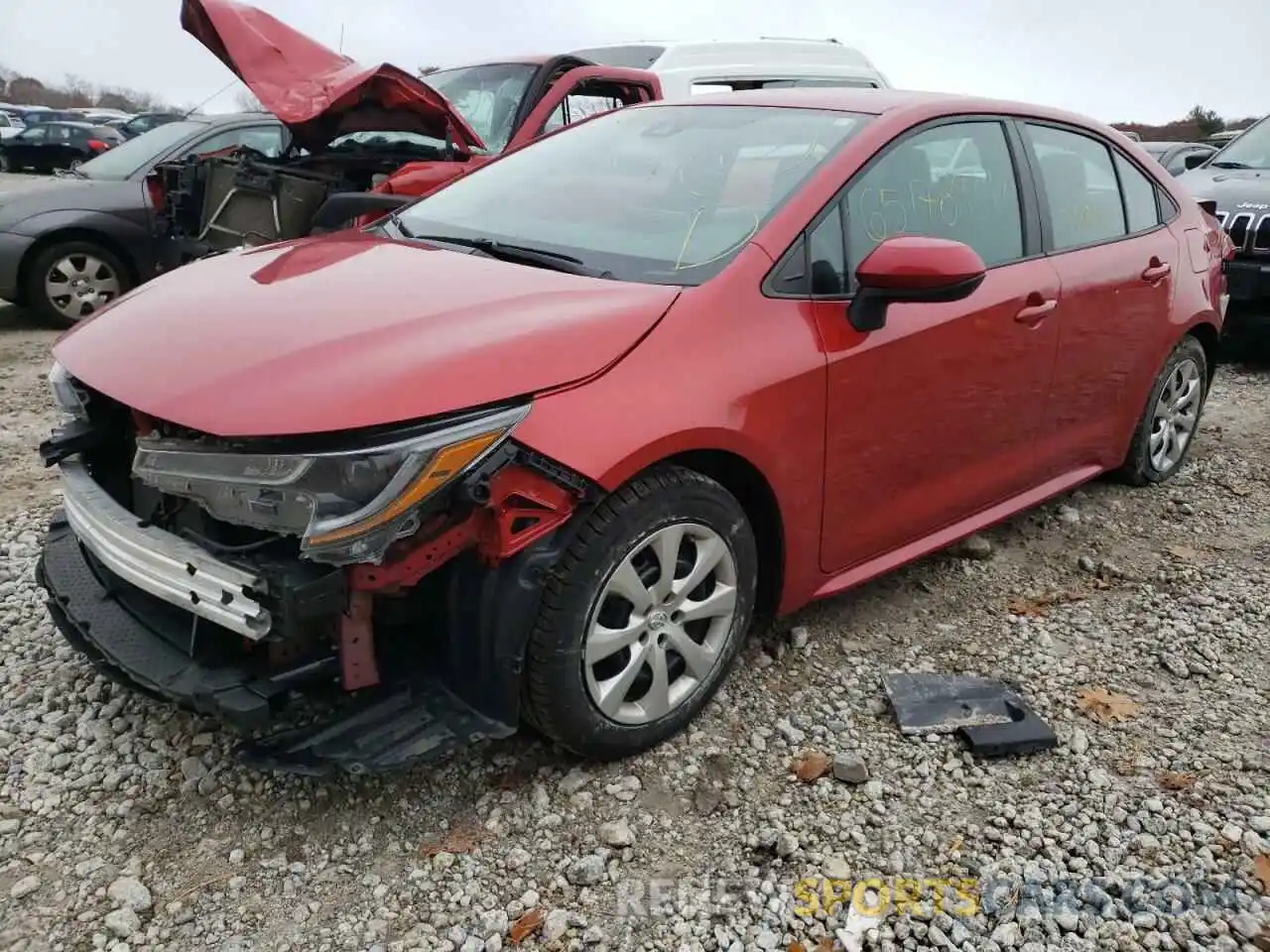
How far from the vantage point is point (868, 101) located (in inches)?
124

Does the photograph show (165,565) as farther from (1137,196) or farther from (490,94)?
(490,94)

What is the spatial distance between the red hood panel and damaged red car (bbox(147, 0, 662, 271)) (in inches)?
119

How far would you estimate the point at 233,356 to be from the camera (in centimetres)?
221

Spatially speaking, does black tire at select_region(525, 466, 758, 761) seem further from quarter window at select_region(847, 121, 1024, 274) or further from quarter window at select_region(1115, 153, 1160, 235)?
quarter window at select_region(1115, 153, 1160, 235)

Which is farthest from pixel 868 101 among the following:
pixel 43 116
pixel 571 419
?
pixel 43 116

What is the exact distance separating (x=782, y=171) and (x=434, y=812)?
74.6 inches

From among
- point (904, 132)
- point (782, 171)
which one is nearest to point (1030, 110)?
point (904, 132)

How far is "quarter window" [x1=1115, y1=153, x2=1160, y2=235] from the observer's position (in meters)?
3.98

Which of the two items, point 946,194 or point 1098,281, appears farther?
point 1098,281

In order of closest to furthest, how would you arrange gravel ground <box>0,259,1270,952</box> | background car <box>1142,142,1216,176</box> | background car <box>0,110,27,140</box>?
1. gravel ground <box>0,259,1270,952</box>
2. background car <box>1142,142,1216,176</box>
3. background car <box>0,110,27,140</box>

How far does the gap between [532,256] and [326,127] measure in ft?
13.1

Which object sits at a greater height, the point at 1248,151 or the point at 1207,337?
the point at 1248,151

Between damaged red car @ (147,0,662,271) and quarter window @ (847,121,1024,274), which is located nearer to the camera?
quarter window @ (847,121,1024,274)

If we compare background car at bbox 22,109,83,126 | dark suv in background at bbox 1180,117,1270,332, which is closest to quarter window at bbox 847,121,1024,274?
dark suv in background at bbox 1180,117,1270,332
